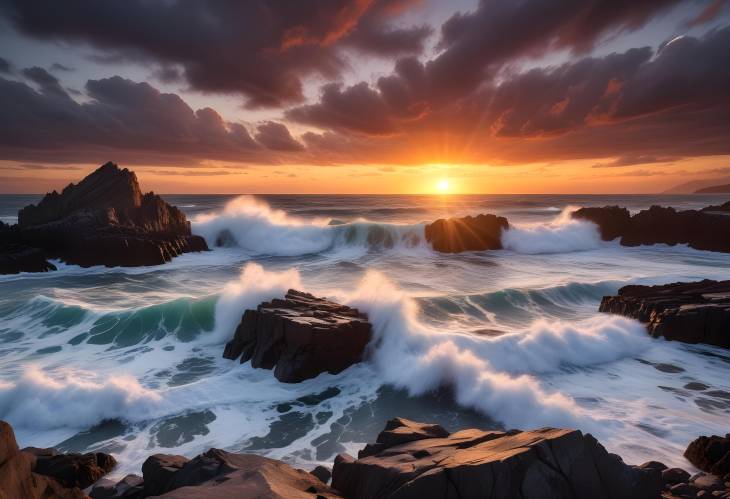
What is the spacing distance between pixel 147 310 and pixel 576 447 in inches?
676

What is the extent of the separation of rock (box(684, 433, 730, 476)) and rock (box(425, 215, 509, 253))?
29620 millimetres

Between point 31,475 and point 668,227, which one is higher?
point 668,227

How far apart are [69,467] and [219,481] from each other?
12.7 feet

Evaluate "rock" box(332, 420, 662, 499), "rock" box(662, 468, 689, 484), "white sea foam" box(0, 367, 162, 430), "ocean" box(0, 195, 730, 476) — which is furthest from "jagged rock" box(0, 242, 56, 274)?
"rock" box(662, 468, 689, 484)

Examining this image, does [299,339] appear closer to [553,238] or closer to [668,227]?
[553,238]

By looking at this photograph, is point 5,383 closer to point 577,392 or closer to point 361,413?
point 361,413

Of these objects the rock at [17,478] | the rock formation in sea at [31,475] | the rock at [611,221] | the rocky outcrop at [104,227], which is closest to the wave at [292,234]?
the rocky outcrop at [104,227]

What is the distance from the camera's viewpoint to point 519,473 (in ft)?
16.1

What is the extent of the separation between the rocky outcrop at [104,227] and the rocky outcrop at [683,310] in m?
30.6

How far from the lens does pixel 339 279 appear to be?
2556cm

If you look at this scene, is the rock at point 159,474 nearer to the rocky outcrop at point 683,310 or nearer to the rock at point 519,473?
the rock at point 519,473

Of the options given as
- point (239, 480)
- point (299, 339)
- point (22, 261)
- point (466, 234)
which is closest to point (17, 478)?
point (239, 480)

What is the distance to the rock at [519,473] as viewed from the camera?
16.0 ft

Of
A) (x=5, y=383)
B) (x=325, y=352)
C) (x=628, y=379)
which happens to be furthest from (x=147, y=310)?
(x=628, y=379)
